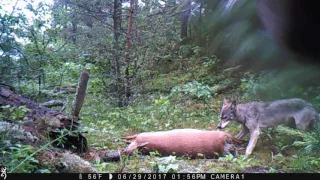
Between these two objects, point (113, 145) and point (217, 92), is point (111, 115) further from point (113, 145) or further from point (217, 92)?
point (217, 92)

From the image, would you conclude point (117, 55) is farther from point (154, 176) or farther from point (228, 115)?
point (154, 176)

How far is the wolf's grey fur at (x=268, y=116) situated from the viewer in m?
2.31

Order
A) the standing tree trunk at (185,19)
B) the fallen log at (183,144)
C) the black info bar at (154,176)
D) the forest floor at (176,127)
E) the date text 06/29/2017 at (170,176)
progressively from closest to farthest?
1. the black info bar at (154,176)
2. the date text 06/29/2017 at (170,176)
3. the forest floor at (176,127)
4. the fallen log at (183,144)
5. the standing tree trunk at (185,19)

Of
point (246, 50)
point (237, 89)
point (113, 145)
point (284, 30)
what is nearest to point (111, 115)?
point (113, 145)

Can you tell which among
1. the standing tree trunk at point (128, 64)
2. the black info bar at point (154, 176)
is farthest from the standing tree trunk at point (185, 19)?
the black info bar at point (154, 176)

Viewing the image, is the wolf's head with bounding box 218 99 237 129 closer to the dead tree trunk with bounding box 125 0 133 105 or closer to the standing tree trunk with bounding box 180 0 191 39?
the dead tree trunk with bounding box 125 0 133 105

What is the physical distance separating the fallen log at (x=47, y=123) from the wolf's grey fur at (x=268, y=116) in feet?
3.78

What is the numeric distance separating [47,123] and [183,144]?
0.89 m

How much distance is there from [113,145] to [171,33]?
102 inches

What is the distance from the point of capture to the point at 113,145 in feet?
7.24

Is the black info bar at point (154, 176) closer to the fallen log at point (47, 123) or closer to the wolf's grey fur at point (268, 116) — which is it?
the fallen log at point (47, 123)

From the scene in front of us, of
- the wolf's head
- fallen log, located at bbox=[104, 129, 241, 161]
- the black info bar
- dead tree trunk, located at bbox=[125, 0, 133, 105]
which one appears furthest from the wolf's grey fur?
dead tree trunk, located at bbox=[125, 0, 133, 105]

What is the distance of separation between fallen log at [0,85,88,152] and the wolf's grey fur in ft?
3.78

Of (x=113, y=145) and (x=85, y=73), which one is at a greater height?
(x=85, y=73)
